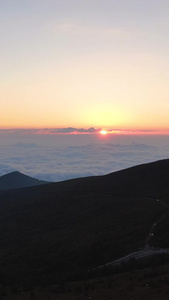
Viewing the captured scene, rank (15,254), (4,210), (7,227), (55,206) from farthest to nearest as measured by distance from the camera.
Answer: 1. (4,210)
2. (55,206)
3. (7,227)
4. (15,254)

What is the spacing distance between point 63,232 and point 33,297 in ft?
106

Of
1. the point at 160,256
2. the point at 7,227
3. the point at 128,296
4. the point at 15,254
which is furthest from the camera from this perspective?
the point at 7,227

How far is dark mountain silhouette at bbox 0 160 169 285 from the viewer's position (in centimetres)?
4166

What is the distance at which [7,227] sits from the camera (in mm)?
72438

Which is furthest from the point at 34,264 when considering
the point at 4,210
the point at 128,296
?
the point at 4,210

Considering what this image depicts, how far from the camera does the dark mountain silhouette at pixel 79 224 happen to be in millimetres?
41656

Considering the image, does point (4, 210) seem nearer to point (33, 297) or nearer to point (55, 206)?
point (55, 206)

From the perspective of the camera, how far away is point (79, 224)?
204 feet

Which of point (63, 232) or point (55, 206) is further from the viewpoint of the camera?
point (55, 206)

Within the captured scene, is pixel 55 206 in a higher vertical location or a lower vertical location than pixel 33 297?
lower

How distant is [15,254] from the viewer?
167ft

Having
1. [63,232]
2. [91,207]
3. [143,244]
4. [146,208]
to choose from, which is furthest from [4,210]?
[143,244]

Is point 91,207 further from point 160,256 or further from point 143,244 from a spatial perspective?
point 160,256

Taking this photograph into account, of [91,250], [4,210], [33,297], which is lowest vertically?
[4,210]
